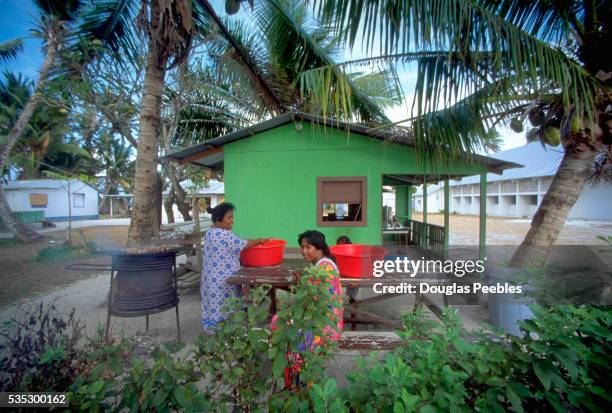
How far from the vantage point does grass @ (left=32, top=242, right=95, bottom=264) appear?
30.3ft

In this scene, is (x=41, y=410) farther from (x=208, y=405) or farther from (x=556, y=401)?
(x=556, y=401)

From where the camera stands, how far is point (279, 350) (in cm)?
120

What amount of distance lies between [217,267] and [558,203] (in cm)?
483

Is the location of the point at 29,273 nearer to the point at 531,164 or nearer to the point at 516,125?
the point at 516,125

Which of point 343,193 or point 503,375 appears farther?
point 343,193

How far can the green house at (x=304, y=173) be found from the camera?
238 inches

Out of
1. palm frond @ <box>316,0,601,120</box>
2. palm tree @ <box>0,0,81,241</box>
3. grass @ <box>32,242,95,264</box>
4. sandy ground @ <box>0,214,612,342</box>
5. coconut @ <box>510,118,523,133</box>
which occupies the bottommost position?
sandy ground @ <box>0,214,612,342</box>

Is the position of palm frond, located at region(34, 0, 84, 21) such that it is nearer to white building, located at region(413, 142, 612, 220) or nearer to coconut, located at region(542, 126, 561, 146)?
coconut, located at region(542, 126, 561, 146)

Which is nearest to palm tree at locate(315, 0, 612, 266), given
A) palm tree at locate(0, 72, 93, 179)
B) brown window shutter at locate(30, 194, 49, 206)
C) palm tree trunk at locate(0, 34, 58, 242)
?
palm tree trunk at locate(0, 34, 58, 242)

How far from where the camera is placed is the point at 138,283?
10.3 ft

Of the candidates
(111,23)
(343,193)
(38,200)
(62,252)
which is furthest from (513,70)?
(62,252)

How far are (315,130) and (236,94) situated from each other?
3347mm

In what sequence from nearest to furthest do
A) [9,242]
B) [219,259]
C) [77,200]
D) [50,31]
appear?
[219,259], [50,31], [9,242], [77,200]

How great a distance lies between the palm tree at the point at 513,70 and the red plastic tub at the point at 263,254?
2.46 m
